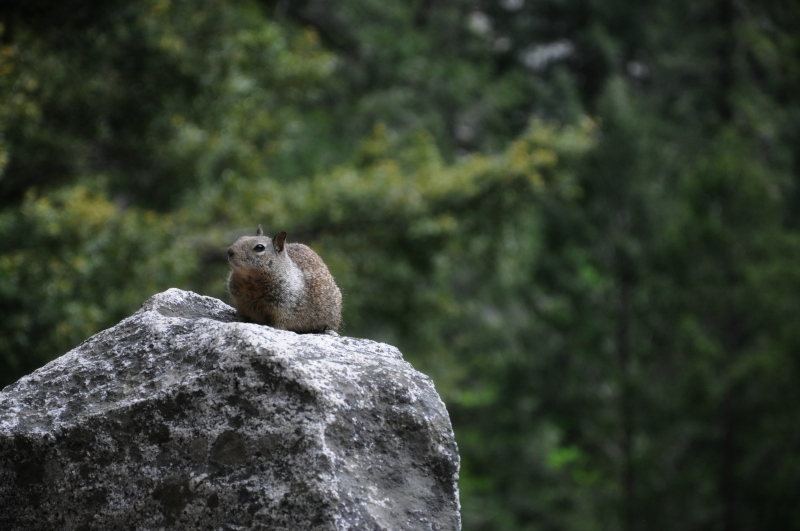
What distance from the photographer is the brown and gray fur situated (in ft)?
11.7

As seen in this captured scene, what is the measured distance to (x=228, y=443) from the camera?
2619 millimetres

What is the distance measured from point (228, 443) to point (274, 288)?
1.08 metres

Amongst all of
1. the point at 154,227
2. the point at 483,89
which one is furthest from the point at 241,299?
the point at 483,89

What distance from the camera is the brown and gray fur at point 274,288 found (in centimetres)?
356

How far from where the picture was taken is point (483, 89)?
1661 centimetres

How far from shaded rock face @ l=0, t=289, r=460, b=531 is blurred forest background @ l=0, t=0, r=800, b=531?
339 cm

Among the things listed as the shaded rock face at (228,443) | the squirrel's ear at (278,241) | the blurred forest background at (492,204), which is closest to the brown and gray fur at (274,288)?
the squirrel's ear at (278,241)

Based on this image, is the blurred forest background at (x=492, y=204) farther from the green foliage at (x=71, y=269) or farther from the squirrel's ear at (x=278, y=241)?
the squirrel's ear at (x=278, y=241)

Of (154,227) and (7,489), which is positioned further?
(154,227)

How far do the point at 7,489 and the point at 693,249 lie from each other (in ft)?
37.0

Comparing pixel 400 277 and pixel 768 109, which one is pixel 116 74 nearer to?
pixel 400 277

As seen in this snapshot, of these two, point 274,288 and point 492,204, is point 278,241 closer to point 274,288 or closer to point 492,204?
point 274,288

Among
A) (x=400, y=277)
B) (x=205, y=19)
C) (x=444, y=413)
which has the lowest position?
(x=400, y=277)

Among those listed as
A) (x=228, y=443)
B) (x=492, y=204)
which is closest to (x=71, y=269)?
(x=228, y=443)
